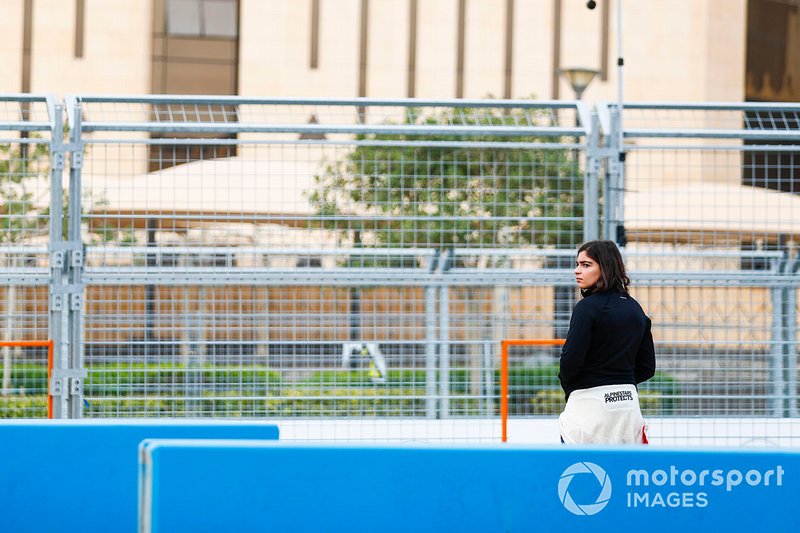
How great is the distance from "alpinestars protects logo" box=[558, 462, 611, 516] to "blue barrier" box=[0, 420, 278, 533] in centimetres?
194

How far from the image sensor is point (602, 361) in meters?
4.95

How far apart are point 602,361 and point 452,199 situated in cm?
413

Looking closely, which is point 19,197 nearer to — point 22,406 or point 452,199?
point 22,406

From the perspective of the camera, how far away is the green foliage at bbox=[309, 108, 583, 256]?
7.84m

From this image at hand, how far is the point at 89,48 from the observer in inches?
1113

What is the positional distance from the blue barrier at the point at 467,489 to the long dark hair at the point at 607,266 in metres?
1.12

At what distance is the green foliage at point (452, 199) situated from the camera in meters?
7.84

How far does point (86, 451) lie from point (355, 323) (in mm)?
3449

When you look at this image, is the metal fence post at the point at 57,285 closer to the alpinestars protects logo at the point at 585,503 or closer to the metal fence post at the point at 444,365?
the metal fence post at the point at 444,365

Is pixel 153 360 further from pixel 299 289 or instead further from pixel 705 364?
pixel 705 364

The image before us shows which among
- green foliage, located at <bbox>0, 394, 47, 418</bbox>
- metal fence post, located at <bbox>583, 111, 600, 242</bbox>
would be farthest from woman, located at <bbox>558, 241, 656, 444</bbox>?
green foliage, located at <bbox>0, 394, 47, 418</bbox>

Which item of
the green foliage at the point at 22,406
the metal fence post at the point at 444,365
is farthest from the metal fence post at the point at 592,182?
the green foliage at the point at 22,406

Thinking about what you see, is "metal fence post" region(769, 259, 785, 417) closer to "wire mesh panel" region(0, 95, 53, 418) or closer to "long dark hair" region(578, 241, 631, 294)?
"long dark hair" region(578, 241, 631, 294)

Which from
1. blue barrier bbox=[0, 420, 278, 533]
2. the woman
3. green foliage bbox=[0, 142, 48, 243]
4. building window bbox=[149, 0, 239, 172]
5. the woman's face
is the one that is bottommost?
blue barrier bbox=[0, 420, 278, 533]
